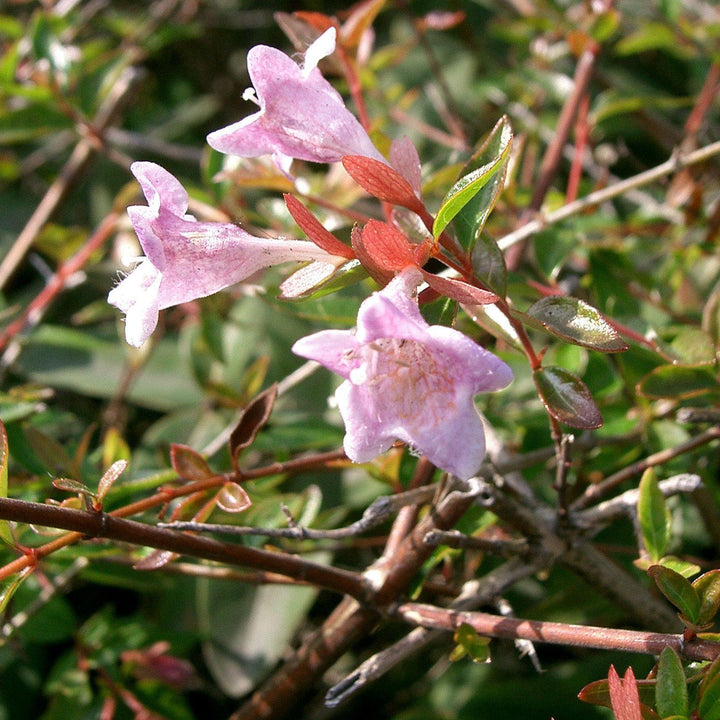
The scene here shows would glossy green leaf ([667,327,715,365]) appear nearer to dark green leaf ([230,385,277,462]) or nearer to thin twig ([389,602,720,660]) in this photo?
thin twig ([389,602,720,660])

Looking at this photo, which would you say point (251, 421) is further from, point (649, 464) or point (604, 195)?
point (604, 195)

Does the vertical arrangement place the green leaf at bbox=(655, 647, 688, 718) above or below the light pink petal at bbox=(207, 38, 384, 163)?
below

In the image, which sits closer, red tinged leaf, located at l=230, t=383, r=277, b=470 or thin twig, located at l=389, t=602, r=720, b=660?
thin twig, located at l=389, t=602, r=720, b=660

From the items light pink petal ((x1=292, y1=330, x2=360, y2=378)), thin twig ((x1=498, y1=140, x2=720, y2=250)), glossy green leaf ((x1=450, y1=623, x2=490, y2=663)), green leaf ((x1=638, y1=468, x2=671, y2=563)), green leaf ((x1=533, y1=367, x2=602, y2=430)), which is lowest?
glossy green leaf ((x1=450, y1=623, x2=490, y2=663))

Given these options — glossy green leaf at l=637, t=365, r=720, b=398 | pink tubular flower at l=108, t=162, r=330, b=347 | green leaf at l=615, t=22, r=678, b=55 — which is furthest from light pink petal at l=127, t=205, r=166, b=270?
green leaf at l=615, t=22, r=678, b=55

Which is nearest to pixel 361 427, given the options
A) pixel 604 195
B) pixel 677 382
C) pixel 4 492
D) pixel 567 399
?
pixel 567 399

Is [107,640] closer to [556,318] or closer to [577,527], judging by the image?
[577,527]

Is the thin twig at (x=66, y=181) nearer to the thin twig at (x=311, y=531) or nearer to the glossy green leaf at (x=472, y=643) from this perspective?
the thin twig at (x=311, y=531)
